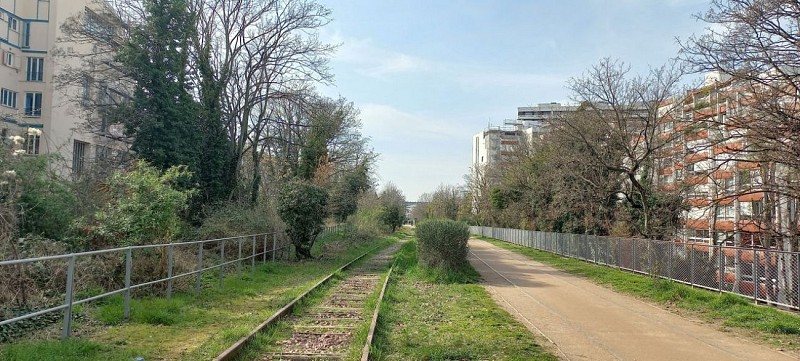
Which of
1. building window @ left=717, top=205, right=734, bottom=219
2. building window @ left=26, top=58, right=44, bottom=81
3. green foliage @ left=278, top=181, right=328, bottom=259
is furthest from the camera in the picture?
building window @ left=26, top=58, right=44, bottom=81

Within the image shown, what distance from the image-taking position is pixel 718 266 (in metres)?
16.0

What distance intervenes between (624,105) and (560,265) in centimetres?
845

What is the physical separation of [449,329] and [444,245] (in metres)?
10.2

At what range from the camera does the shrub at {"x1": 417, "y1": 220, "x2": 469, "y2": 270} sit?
67.9ft

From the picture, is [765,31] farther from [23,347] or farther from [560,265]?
[560,265]

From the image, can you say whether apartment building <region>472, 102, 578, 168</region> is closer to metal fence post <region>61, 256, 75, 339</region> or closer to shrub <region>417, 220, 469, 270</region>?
shrub <region>417, 220, 469, 270</region>

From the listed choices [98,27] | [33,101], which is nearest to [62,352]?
[98,27]

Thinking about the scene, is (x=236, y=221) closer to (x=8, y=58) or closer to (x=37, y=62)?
(x=8, y=58)

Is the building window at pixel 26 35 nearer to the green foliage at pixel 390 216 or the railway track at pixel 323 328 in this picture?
the railway track at pixel 323 328

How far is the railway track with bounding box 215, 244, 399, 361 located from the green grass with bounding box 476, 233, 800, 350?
7048mm

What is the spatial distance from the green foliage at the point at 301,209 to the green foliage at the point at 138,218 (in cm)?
1058

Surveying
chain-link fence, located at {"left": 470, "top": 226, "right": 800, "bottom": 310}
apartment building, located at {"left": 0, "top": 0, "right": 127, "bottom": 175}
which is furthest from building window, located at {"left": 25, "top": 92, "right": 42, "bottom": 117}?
chain-link fence, located at {"left": 470, "top": 226, "right": 800, "bottom": 310}

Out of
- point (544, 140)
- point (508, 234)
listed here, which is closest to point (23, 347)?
point (544, 140)

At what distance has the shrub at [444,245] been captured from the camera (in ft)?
67.9
